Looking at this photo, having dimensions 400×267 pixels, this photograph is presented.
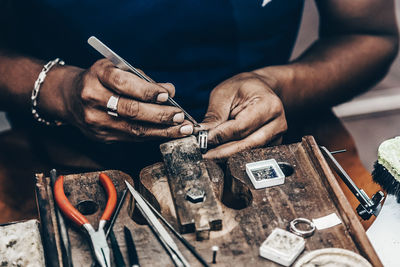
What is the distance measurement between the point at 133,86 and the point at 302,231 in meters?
0.47

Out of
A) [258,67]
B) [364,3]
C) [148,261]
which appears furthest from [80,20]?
[364,3]

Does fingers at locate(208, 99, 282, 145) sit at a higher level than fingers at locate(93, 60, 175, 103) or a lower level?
lower

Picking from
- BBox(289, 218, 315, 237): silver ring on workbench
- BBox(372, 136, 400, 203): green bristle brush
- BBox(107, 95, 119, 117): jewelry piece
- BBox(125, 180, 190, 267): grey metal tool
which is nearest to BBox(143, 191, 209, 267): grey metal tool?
BBox(125, 180, 190, 267): grey metal tool

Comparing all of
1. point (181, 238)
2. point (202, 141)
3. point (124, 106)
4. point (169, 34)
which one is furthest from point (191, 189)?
point (169, 34)

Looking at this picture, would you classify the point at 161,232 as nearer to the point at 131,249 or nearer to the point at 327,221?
the point at 131,249

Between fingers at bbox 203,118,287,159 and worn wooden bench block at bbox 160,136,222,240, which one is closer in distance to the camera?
worn wooden bench block at bbox 160,136,222,240

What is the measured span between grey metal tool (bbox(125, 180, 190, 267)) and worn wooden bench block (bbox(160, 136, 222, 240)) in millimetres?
35

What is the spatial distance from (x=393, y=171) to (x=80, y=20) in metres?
0.93

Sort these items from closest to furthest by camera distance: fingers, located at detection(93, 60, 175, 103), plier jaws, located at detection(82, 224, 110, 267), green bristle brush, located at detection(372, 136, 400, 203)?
plier jaws, located at detection(82, 224, 110, 267) → green bristle brush, located at detection(372, 136, 400, 203) → fingers, located at detection(93, 60, 175, 103)

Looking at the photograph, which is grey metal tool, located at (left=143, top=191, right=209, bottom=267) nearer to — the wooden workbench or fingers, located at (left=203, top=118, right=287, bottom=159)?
the wooden workbench

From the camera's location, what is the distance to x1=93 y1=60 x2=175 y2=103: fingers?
40.1 inches

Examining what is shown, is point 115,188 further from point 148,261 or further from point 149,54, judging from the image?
point 149,54

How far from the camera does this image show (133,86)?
40.1 inches

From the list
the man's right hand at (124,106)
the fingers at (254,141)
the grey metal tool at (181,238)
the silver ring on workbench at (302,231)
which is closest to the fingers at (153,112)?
the man's right hand at (124,106)
